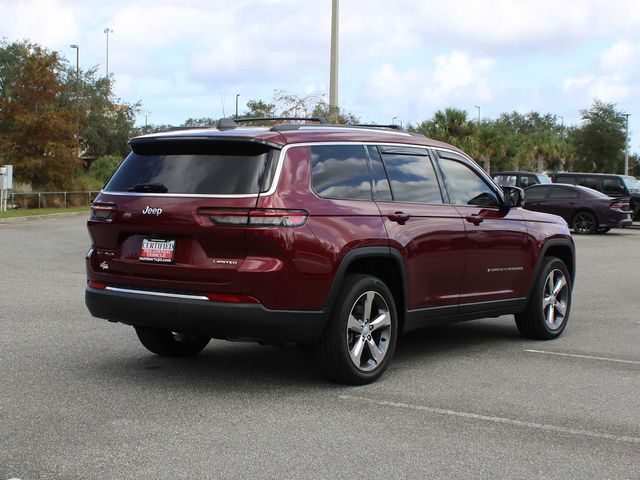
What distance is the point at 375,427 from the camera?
5617 millimetres

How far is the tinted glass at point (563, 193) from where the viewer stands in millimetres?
29484

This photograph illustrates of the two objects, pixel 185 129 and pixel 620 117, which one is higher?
pixel 620 117

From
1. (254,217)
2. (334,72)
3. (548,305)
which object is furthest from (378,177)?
(334,72)

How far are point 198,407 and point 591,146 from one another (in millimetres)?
76812

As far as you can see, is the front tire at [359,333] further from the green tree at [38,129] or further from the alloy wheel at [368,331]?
the green tree at [38,129]

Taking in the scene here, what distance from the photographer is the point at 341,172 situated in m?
6.88

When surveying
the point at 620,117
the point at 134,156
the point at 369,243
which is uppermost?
the point at 620,117

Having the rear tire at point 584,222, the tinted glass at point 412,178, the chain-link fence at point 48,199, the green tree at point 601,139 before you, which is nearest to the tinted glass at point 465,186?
the tinted glass at point 412,178

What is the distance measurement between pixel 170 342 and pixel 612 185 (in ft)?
91.5

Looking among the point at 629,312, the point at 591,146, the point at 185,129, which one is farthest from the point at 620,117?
the point at 185,129

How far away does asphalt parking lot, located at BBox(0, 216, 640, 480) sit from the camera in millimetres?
4883

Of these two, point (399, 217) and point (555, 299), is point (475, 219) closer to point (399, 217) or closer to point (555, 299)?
point (399, 217)

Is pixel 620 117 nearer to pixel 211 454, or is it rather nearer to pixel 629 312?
pixel 629 312

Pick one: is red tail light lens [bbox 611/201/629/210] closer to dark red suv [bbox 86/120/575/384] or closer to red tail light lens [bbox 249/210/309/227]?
dark red suv [bbox 86/120/575/384]
